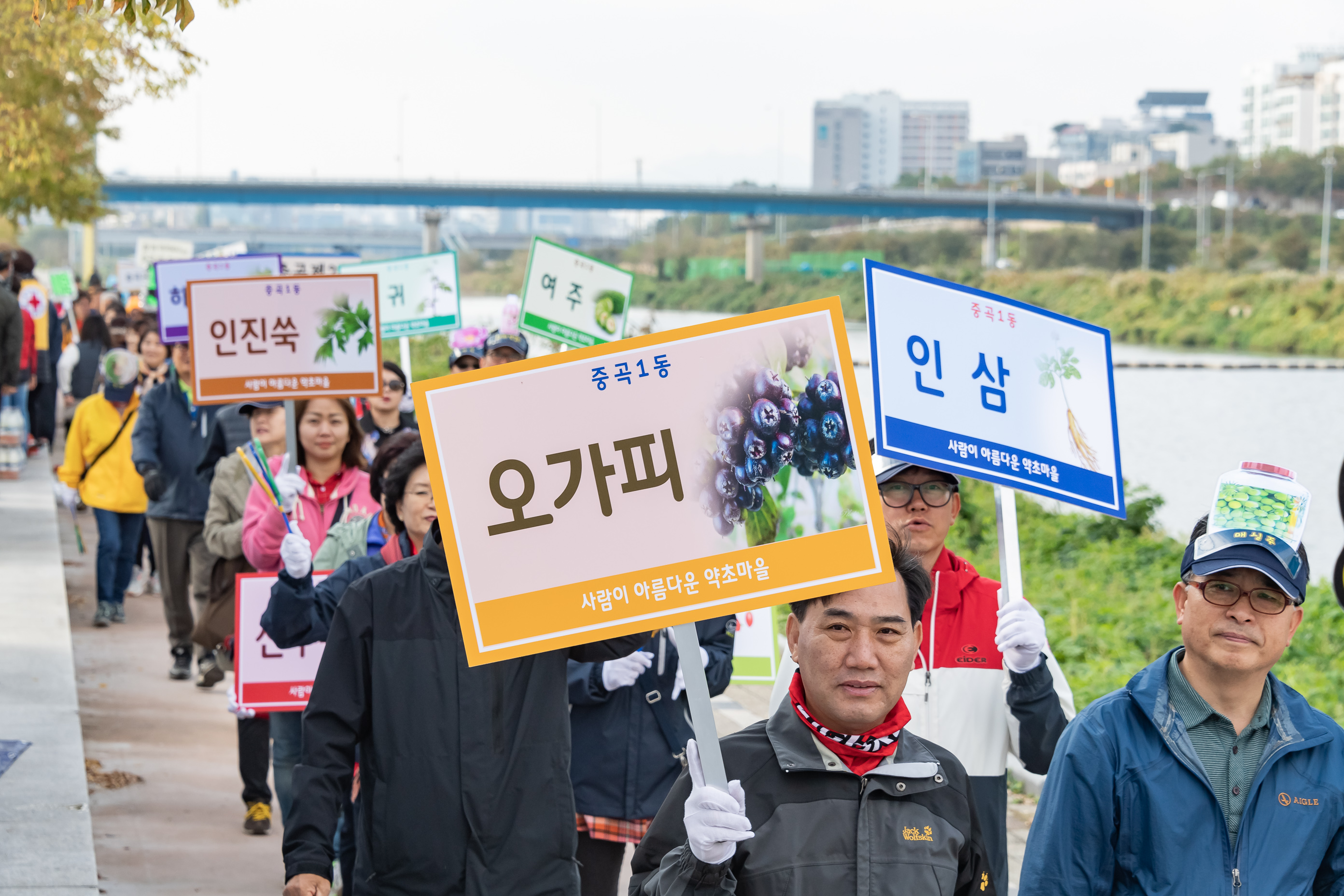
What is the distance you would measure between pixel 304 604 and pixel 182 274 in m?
6.95

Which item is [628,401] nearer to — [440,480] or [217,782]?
[440,480]

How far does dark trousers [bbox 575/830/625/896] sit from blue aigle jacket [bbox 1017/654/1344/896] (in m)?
1.93

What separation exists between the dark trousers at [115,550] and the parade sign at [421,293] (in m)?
2.41

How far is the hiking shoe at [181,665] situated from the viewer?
9.13 meters

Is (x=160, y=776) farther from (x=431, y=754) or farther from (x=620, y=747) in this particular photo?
(x=431, y=754)

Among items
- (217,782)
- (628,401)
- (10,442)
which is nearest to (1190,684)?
(628,401)

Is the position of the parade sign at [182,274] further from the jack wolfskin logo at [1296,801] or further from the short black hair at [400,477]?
the jack wolfskin logo at [1296,801]

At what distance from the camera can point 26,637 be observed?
8.23 metres

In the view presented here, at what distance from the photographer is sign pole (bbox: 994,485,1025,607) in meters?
3.71

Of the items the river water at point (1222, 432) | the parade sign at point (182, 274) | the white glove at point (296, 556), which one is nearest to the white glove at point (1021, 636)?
the white glove at point (296, 556)

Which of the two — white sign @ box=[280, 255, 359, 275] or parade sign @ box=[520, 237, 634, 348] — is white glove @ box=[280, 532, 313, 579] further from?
white sign @ box=[280, 255, 359, 275]

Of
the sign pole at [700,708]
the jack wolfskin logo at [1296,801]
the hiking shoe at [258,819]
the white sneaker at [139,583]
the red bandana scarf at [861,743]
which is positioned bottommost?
the white sneaker at [139,583]

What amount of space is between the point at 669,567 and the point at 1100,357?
1.78 meters

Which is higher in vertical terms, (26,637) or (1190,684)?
(1190,684)
